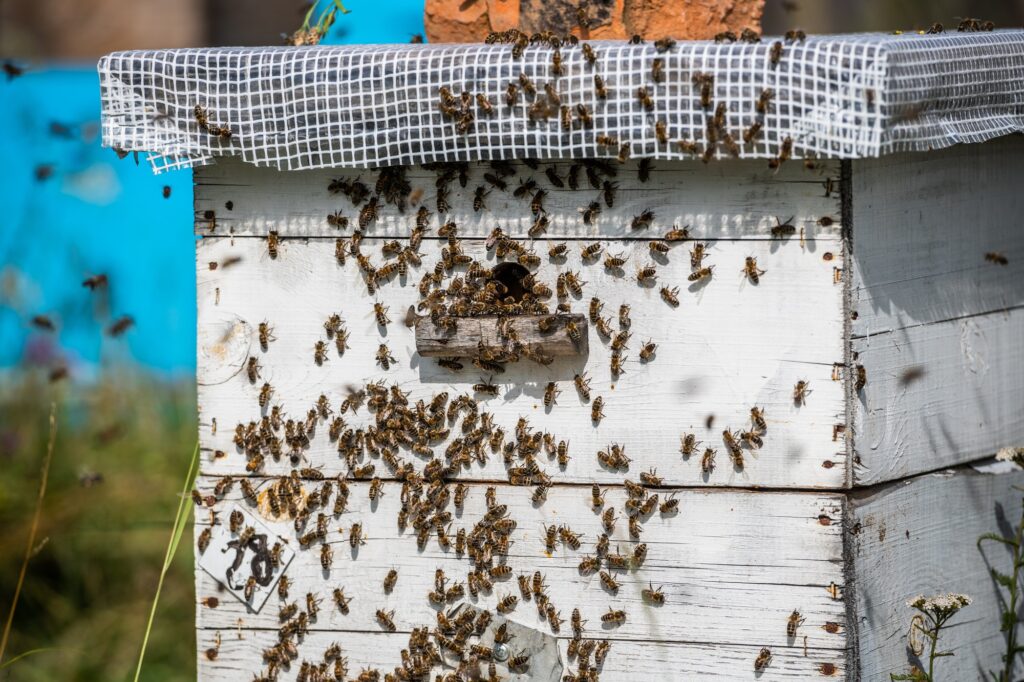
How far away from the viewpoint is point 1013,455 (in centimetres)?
296

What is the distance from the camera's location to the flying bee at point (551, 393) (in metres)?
2.78

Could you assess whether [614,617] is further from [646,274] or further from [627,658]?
[646,274]

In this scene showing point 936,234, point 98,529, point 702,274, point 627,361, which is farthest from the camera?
point 98,529

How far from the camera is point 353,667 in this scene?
2.99 m

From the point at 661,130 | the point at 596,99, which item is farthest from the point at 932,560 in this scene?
the point at 596,99

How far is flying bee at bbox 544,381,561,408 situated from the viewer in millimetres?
2783

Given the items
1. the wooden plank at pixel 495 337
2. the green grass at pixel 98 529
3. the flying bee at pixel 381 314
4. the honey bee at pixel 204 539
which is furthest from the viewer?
the green grass at pixel 98 529

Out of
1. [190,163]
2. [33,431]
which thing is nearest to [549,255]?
[190,163]

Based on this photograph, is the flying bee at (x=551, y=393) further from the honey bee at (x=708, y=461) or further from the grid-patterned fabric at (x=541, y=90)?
the grid-patterned fabric at (x=541, y=90)

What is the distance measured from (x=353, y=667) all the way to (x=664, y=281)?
132cm

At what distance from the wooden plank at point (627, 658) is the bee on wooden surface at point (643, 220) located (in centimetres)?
103

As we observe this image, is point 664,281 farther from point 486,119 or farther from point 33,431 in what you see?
point 33,431

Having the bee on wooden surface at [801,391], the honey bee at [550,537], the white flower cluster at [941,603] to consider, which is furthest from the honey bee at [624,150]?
the white flower cluster at [941,603]

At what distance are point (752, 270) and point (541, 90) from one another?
2.12 feet
